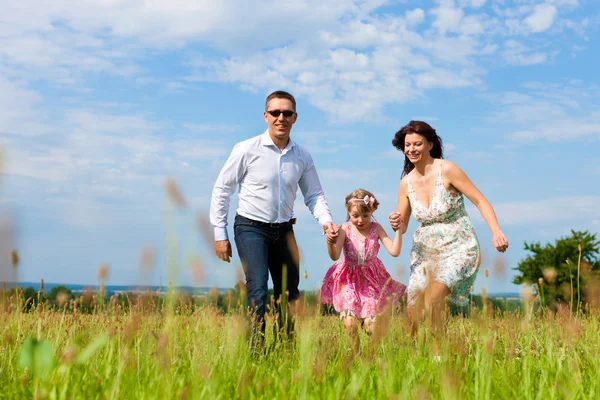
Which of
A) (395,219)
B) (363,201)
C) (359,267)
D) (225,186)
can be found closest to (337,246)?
(359,267)

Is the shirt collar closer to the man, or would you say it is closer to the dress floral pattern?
the man

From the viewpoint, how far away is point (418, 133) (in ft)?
19.4

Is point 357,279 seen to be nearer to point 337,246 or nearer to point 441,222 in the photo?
point 337,246

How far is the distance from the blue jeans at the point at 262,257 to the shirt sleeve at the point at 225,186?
0.14m

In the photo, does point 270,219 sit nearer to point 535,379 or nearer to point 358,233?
point 358,233

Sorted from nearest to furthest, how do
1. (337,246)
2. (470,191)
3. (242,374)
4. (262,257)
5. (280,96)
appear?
1. (242,374)
2. (262,257)
3. (280,96)
4. (470,191)
5. (337,246)

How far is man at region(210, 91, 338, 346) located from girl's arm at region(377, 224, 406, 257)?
669mm

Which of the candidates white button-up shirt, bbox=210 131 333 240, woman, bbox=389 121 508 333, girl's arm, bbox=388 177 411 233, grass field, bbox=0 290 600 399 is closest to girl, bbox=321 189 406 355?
girl's arm, bbox=388 177 411 233

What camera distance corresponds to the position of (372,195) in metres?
6.05

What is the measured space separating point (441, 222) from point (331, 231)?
1.06m

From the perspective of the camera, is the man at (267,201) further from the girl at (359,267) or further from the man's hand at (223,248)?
the girl at (359,267)

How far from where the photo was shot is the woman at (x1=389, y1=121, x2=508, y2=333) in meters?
5.54

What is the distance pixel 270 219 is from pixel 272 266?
465 millimetres

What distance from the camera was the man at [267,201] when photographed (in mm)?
5359
